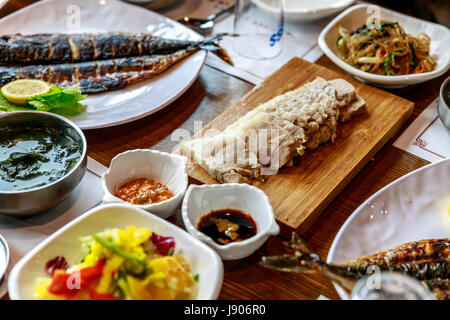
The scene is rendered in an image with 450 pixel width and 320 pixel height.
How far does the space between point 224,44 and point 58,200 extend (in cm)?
184

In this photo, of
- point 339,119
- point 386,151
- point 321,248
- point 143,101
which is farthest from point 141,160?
point 386,151

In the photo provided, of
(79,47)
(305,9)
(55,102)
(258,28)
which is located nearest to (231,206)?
(55,102)

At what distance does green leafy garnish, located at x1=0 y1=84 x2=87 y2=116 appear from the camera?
2.60 metres

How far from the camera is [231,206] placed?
2.12 metres

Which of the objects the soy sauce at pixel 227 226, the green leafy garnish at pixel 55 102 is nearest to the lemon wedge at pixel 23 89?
the green leafy garnish at pixel 55 102

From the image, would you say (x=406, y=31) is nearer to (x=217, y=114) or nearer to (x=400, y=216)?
(x=217, y=114)

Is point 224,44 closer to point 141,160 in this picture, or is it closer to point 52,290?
point 141,160

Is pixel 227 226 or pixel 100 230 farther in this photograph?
pixel 227 226

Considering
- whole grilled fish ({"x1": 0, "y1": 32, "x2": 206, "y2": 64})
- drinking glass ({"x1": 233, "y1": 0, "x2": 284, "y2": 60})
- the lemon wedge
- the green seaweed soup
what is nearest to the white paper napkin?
drinking glass ({"x1": 233, "y1": 0, "x2": 284, "y2": 60})

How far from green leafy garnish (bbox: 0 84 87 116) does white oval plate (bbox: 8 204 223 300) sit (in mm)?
972

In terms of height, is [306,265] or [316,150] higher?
[306,265]

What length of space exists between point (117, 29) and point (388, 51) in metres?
1.86

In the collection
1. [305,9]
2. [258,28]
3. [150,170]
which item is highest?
[305,9]

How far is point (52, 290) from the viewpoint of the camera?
5.22 ft
